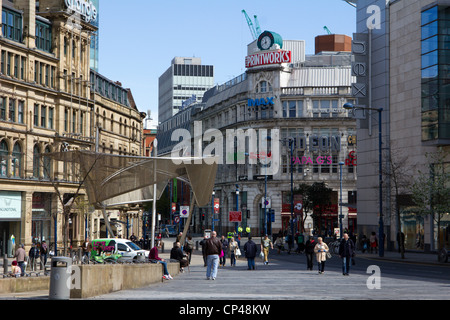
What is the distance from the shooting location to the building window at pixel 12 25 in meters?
56.4

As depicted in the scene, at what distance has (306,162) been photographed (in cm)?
10238

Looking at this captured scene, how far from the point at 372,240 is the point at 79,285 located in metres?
42.3

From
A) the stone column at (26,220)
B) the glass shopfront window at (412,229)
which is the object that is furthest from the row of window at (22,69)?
the glass shopfront window at (412,229)

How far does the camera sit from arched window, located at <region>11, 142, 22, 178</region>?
56719 millimetres

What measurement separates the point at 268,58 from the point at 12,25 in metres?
52.5

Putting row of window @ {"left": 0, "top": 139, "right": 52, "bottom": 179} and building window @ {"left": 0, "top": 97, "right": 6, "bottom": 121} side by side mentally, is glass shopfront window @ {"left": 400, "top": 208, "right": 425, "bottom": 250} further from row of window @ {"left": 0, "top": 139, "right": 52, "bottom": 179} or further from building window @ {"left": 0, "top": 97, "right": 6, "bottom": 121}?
building window @ {"left": 0, "top": 97, "right": 6, "bottom": 121}

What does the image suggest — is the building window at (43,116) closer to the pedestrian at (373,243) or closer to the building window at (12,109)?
the building window at (12,109)

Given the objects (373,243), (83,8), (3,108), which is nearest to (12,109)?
(3,108)

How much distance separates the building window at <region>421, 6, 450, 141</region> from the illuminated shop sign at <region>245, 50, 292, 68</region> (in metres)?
49.8

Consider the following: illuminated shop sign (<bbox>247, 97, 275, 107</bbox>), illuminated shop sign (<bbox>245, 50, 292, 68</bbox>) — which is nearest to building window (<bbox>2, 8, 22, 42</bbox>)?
illuminated shop sign (<bbox>245, 50, 292, 68</bbox>)

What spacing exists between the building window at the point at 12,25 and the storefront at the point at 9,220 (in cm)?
1218

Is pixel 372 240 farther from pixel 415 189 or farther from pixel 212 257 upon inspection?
pixel 212 257

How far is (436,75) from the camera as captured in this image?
5250cm
